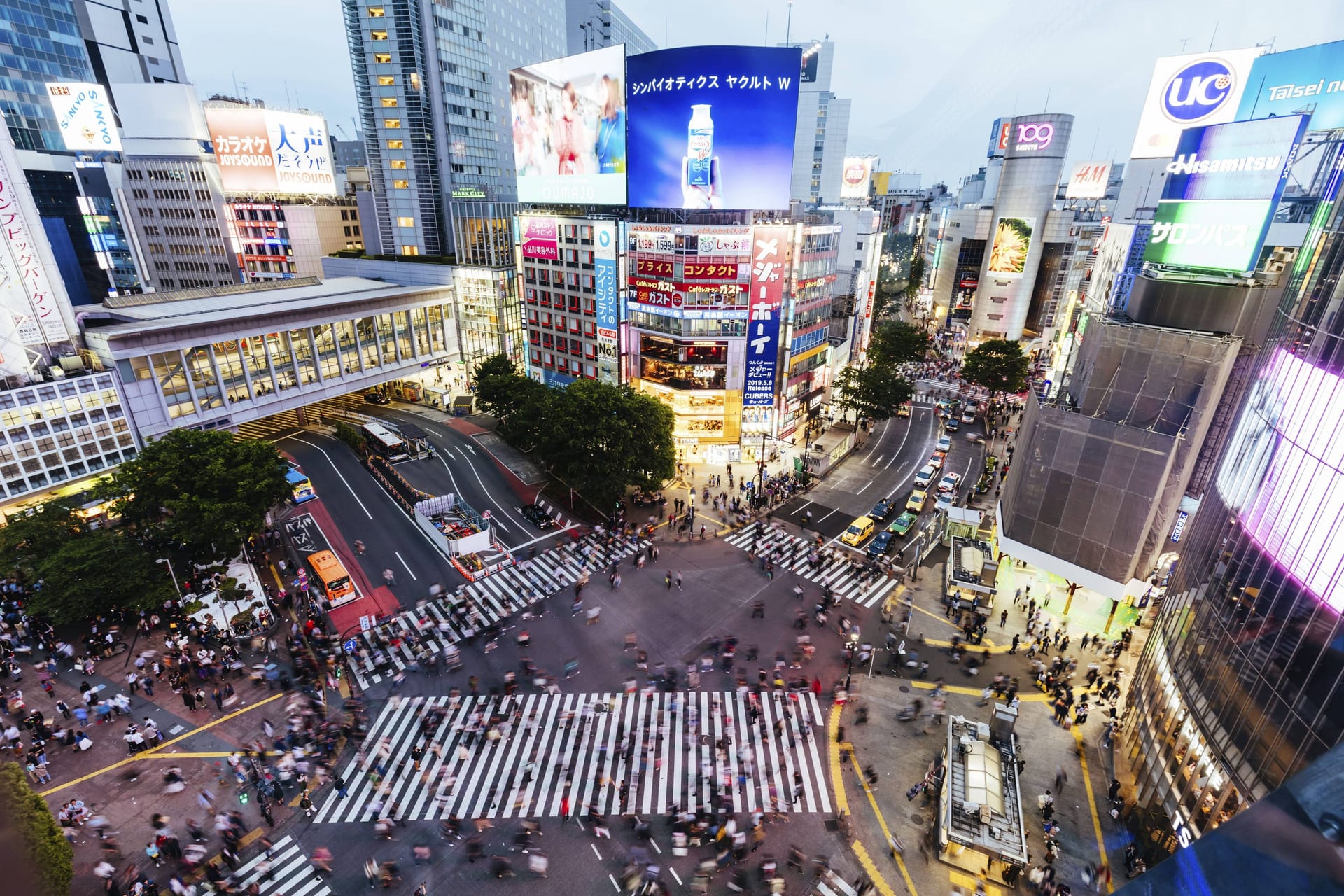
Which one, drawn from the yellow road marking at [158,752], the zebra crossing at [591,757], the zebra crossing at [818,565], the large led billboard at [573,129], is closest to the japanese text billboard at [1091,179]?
the large led billboard at [573,129]

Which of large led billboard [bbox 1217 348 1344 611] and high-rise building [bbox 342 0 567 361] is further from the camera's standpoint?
high-rise building [bbox 342 0 567 361]

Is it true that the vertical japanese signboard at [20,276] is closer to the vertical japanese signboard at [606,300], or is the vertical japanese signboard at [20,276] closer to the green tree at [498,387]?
the green tree at [498,387]

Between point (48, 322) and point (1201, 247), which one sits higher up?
point (1201, 247)

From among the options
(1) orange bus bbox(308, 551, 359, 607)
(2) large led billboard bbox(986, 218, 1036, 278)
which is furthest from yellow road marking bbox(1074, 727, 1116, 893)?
(2) large led billboard bbox(986, 218, 1036, 278)

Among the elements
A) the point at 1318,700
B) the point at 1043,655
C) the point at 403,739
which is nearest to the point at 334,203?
the point at 403,739

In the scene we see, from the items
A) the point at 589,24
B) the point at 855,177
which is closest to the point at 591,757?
the point at 855,177

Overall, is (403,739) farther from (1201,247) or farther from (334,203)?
(334,203)

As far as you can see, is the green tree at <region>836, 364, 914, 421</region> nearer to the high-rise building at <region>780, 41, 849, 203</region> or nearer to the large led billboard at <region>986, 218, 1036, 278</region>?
the large led billboard at <region>986, 218, 1036, 278</region>
